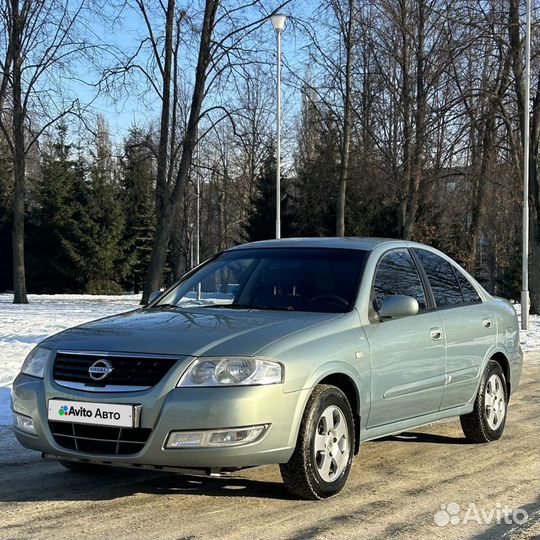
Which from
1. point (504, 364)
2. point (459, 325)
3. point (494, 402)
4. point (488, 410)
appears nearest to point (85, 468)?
point (459, 325)

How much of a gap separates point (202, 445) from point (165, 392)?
14.8 inches

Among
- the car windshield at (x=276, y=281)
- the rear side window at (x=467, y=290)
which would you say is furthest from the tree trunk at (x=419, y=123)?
the car windshield at (x=276, y=281)

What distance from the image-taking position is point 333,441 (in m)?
5.24

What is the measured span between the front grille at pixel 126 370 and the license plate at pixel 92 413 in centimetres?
13

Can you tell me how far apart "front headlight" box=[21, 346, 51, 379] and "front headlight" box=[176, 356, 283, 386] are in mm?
1084

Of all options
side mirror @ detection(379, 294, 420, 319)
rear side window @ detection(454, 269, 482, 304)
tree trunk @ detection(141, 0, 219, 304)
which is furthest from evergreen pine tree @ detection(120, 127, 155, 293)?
side mirror @ detection(379, 294, 420, 319)

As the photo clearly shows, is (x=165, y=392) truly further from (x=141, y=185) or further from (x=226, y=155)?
(x=226, y=155)

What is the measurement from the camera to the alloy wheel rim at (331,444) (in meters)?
5.14

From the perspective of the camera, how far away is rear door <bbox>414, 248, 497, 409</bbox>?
658 cm

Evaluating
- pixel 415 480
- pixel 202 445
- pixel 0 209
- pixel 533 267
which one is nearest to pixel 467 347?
pixel 415 480

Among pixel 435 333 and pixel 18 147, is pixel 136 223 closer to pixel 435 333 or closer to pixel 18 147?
pixel 18 147

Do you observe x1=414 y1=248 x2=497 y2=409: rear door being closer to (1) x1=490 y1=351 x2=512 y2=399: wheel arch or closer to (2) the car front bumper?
(1) x1=490 y1=351 x2=512 y2=399: wheel arch

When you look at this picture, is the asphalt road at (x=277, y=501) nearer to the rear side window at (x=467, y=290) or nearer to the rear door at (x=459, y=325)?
the rear door at (x=459, y=325)

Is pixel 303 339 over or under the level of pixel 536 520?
over
